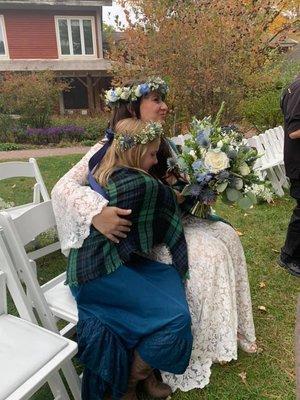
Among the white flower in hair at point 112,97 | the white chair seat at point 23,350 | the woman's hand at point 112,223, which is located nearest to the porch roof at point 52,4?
the white flower in hair at point 112,97

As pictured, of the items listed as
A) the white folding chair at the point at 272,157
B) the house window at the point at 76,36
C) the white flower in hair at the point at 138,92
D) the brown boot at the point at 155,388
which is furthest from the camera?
the house window at the point at 76,36

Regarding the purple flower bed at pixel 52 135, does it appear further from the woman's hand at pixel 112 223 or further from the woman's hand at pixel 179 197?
the woman's hand at pixel 112 223

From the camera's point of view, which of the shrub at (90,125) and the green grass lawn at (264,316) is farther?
the shrub at (90,125)

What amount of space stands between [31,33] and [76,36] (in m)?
2.19

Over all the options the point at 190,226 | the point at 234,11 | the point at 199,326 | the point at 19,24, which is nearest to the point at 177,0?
the point at 234,11

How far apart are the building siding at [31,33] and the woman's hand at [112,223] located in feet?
62.2

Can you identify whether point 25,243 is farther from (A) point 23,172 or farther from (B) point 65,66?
(B) point 65,66

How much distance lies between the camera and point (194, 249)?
2312 millimetres

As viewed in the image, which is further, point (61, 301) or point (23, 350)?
point (61, 301)

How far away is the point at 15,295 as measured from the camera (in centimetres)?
209

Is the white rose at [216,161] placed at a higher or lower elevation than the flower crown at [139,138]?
lower

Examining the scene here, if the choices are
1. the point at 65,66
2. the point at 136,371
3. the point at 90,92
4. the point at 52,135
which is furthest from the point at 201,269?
the point at 90,92

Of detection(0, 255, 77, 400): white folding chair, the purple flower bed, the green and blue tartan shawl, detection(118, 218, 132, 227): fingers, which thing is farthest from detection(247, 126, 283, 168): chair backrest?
the purple flower bed

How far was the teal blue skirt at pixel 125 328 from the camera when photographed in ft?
6.50
